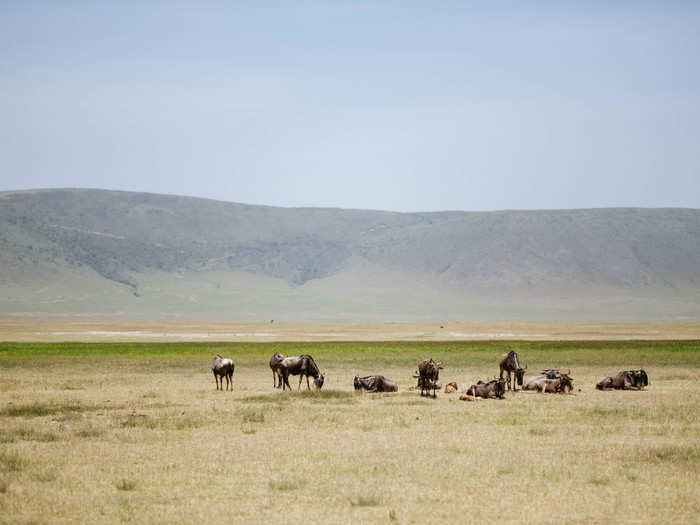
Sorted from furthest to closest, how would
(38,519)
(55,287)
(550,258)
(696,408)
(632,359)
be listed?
(550,258) → (55,287) → (632,359) → (696,408) → (38,519)

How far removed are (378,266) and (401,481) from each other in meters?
184

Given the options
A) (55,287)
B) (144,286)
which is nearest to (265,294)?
(144,286)

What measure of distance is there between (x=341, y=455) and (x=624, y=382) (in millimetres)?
14221

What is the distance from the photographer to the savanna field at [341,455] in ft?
38.6

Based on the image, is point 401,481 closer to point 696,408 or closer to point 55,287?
point 696,408

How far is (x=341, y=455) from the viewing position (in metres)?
15.4

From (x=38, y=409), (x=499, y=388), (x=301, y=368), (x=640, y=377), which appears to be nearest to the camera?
(x=38, y=409)

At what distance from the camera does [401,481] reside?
1329cm

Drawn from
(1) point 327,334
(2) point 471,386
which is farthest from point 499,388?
(1) point 327,334

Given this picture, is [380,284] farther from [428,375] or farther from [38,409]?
[38,409]

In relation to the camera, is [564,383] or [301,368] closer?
[564,383]

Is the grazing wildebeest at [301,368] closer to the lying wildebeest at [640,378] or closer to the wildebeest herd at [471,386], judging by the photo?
the wildebeest herd at [471,386]

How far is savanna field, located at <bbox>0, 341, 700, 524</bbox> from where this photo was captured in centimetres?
1176

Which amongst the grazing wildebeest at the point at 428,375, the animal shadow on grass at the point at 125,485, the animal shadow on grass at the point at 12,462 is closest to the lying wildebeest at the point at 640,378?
Result: the grazing wildebeest at the point at 428,375
